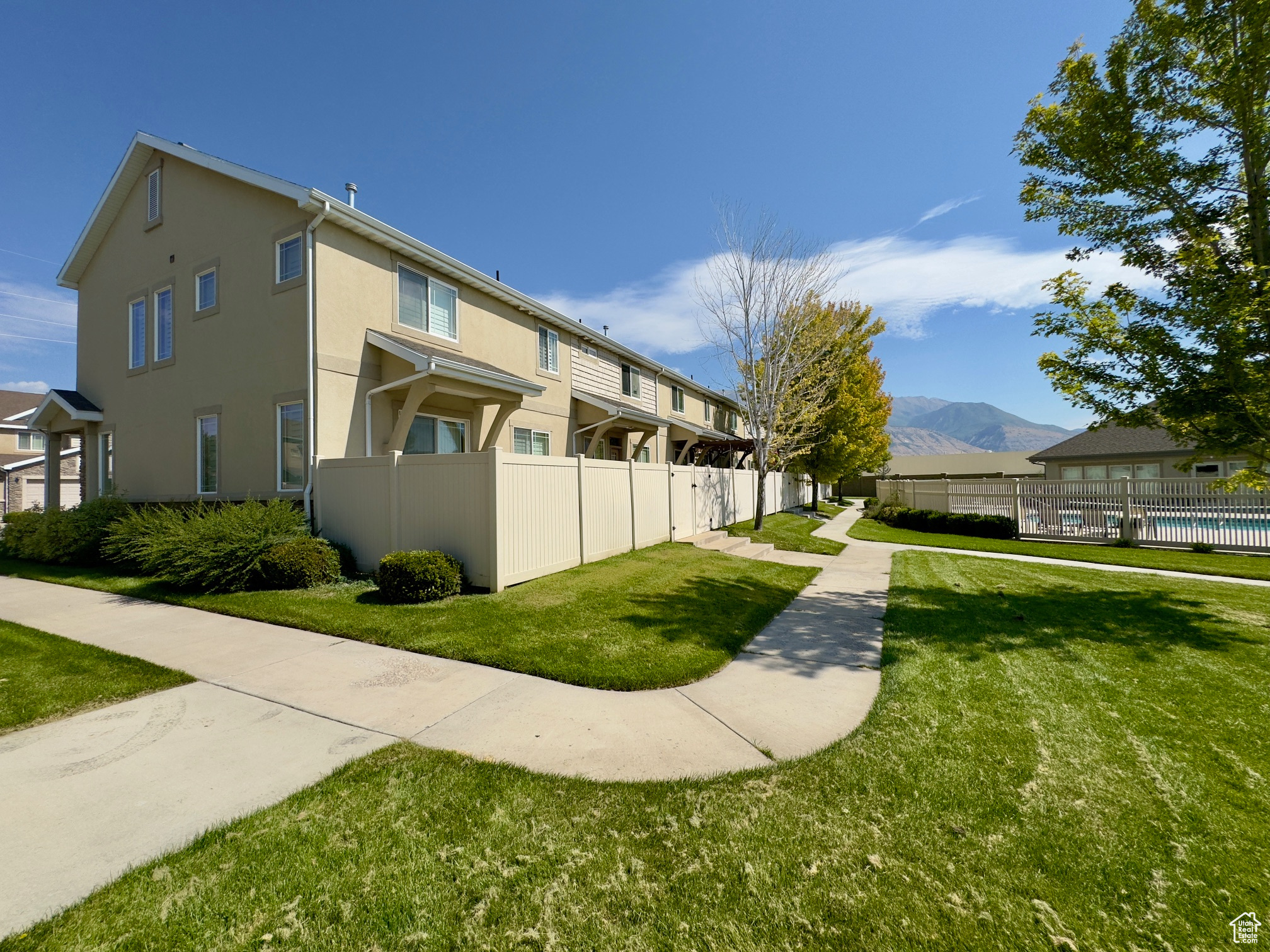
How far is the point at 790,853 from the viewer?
7.98 ft

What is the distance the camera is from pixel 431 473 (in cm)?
832

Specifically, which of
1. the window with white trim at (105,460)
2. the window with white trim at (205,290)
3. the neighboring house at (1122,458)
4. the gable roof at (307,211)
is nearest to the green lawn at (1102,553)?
the gable roof at (307,211)

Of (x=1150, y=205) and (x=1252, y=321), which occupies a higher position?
(x=1150, y=205)

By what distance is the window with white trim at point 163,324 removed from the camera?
12570mm

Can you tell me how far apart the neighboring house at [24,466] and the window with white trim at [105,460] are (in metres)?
7.50

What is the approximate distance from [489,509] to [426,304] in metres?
6.59

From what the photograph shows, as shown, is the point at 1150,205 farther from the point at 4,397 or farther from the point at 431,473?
the point at 4,397

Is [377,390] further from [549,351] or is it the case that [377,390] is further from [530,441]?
[549,351]

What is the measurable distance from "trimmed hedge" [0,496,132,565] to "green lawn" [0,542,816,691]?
1.58 m

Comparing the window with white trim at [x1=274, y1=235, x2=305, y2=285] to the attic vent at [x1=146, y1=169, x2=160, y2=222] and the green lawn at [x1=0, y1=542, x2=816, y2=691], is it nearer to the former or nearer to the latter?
the attic vent at [x1=146, y1=169, x2=160, y2=222]

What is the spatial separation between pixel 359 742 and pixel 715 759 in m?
2.49

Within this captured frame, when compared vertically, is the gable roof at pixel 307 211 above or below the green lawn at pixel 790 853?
above

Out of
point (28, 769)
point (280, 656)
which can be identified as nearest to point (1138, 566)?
point (280, 656)

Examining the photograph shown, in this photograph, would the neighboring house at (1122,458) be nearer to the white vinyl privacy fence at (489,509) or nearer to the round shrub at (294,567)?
the white vinyl privacy fence at (489,509)
